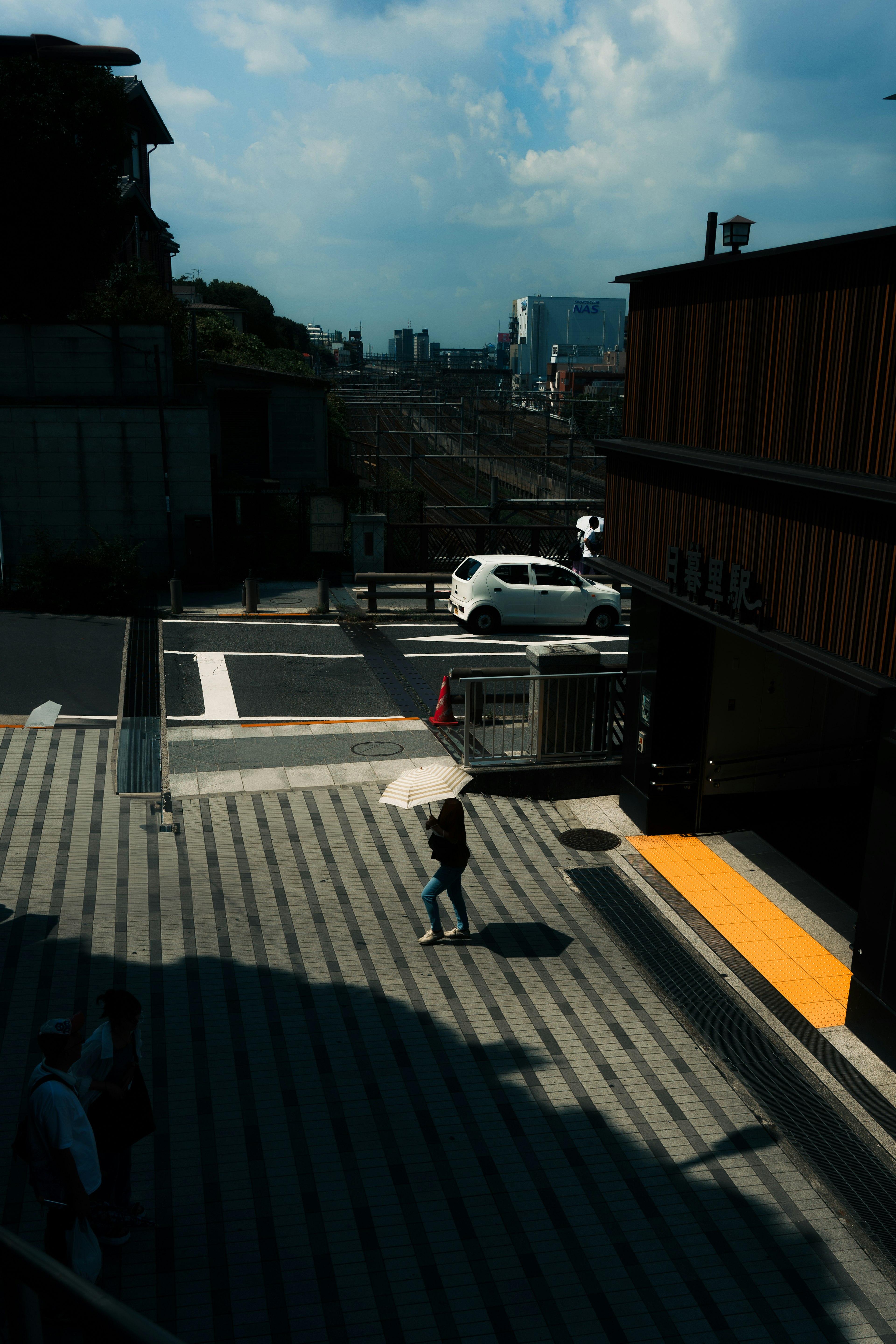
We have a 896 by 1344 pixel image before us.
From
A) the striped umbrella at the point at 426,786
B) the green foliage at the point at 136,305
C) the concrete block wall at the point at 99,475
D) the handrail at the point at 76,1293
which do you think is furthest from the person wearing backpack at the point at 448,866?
the green foliage at the point at 136,305

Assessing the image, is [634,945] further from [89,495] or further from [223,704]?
[89,495]

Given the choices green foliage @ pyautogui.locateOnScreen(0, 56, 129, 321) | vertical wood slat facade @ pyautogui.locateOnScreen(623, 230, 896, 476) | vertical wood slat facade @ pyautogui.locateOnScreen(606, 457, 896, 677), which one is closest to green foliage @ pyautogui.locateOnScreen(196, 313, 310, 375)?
green foliage @ pyautogui.locateOnScreen(0, 56, 129, 321)

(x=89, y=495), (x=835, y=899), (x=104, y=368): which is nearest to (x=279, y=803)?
(x=835, y=899)

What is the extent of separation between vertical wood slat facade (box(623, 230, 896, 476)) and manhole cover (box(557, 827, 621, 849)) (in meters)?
A: 4.47

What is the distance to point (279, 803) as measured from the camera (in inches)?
456

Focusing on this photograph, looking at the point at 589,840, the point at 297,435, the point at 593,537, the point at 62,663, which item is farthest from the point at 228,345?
the point at 589,840

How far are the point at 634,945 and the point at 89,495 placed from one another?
20.4 meters

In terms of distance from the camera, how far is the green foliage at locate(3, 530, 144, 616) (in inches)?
875

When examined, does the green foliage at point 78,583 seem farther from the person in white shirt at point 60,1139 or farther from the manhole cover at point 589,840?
the person in white shirt at point 60,1139

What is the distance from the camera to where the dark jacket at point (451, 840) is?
870cm

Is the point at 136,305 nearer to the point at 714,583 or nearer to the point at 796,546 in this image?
the point at 714,583

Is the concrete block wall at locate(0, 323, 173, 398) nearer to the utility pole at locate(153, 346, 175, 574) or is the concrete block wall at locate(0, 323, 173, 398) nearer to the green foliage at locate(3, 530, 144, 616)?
the utility pole at locate(153, 346, 175, 574)

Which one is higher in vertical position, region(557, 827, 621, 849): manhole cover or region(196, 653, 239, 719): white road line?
region(196, 653, 239, 719): white road line

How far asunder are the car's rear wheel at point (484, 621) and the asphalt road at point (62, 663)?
7227mm
